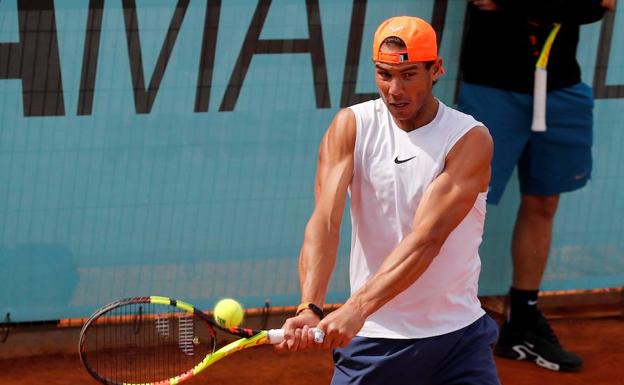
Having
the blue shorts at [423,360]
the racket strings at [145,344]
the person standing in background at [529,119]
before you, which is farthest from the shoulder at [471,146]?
the person standing in background at [529,119]

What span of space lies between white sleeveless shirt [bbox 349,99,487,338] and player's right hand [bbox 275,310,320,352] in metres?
0.44

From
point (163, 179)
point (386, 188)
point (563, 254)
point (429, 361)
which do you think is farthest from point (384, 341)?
point (563, 254)

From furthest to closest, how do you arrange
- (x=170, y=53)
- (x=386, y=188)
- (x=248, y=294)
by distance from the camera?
(x=248, y=294)
(x=170, y=53)
(x=386, y=188)

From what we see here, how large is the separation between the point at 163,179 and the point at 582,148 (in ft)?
6.68

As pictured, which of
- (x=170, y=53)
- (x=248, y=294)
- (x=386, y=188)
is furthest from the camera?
(x=248, y=294)

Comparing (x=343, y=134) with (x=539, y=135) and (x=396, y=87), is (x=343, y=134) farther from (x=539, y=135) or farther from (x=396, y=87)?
(x=539, y=135)

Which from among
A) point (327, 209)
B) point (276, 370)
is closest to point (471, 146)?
point (327, 209)

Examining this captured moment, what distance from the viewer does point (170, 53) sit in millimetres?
6449

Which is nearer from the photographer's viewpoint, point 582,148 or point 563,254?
point 582,148

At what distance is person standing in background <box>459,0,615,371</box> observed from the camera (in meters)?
6.47

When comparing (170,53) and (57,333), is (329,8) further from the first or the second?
(57,333)

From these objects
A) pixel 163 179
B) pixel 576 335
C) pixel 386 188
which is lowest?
pixel 576 335

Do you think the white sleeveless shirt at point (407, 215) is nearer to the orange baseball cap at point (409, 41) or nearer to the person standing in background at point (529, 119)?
the orange baseball cap at point (409, 41)

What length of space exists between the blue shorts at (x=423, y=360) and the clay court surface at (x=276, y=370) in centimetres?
199
